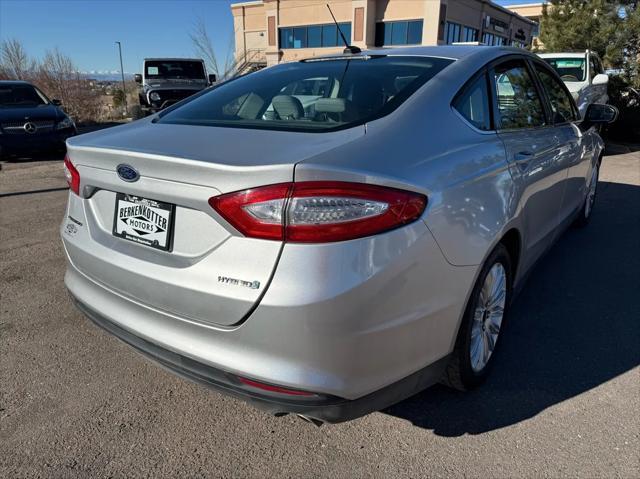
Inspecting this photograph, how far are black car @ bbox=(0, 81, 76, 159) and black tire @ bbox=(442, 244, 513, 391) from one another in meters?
9.19

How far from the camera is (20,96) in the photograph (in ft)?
33.1

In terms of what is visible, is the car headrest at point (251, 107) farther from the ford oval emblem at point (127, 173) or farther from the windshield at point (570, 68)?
the windshield at point (570, 68)

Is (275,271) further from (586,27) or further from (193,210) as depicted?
(586,27)

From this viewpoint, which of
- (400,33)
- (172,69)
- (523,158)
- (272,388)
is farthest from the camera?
(400,33)

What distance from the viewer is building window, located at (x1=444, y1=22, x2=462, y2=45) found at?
34.0 meters

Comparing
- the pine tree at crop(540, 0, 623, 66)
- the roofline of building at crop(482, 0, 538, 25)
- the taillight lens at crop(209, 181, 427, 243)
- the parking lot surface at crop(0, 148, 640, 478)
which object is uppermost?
the roofline of building at crop(482, 0, 538, 25)

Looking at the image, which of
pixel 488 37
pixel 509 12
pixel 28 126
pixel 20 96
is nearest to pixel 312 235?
pixel 28 126

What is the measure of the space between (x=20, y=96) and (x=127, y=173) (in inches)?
400

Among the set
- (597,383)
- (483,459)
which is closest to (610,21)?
(597,383)

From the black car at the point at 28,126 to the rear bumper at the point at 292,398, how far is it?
8.59 meters

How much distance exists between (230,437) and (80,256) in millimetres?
1054

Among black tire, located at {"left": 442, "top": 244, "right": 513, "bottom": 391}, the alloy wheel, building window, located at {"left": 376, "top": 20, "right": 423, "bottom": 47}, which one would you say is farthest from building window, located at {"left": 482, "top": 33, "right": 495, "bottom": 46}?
black tire, located at {"left": 442, "top": 244, "right": 513, "bottom": 391}

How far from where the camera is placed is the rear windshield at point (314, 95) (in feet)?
6.93

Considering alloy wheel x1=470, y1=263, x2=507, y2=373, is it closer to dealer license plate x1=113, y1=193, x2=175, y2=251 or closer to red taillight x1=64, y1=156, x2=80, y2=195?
dealer license plate x1=113, y1=193, x2=175, y2=251
